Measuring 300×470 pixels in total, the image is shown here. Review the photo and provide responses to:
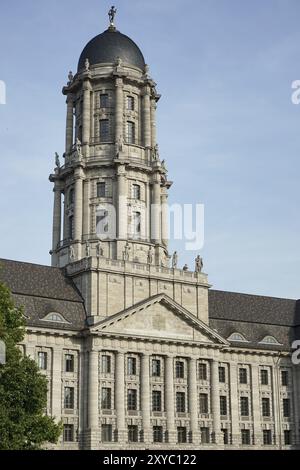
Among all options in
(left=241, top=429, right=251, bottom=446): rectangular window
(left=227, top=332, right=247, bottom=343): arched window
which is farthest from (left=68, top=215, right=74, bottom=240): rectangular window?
(left=241, top=429, right=251, bottom=446): rectangular window

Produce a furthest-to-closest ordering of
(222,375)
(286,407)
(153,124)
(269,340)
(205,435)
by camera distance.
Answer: (153,124), (269,340), (286,407), (222,375), (205,435)

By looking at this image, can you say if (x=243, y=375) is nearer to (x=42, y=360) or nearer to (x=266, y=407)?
(x=266, y=407)

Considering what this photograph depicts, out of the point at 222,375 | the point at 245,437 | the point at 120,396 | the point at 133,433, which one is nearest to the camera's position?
the point at 120,396

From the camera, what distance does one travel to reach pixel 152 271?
87438 mm

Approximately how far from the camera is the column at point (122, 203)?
92.2 metres

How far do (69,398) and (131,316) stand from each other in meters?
10.5

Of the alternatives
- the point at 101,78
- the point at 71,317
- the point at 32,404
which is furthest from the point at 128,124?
the point at 32,404

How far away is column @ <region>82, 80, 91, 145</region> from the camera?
9738cm

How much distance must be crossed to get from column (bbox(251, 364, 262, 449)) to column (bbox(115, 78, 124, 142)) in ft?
103

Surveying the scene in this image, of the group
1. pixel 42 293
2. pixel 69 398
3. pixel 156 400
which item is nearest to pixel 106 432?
pixel 69 398

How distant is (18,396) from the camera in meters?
53.2

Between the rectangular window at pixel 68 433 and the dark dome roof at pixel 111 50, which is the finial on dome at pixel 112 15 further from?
the rectangular window at pixel 68 433

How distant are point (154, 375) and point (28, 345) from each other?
14.1 metres
